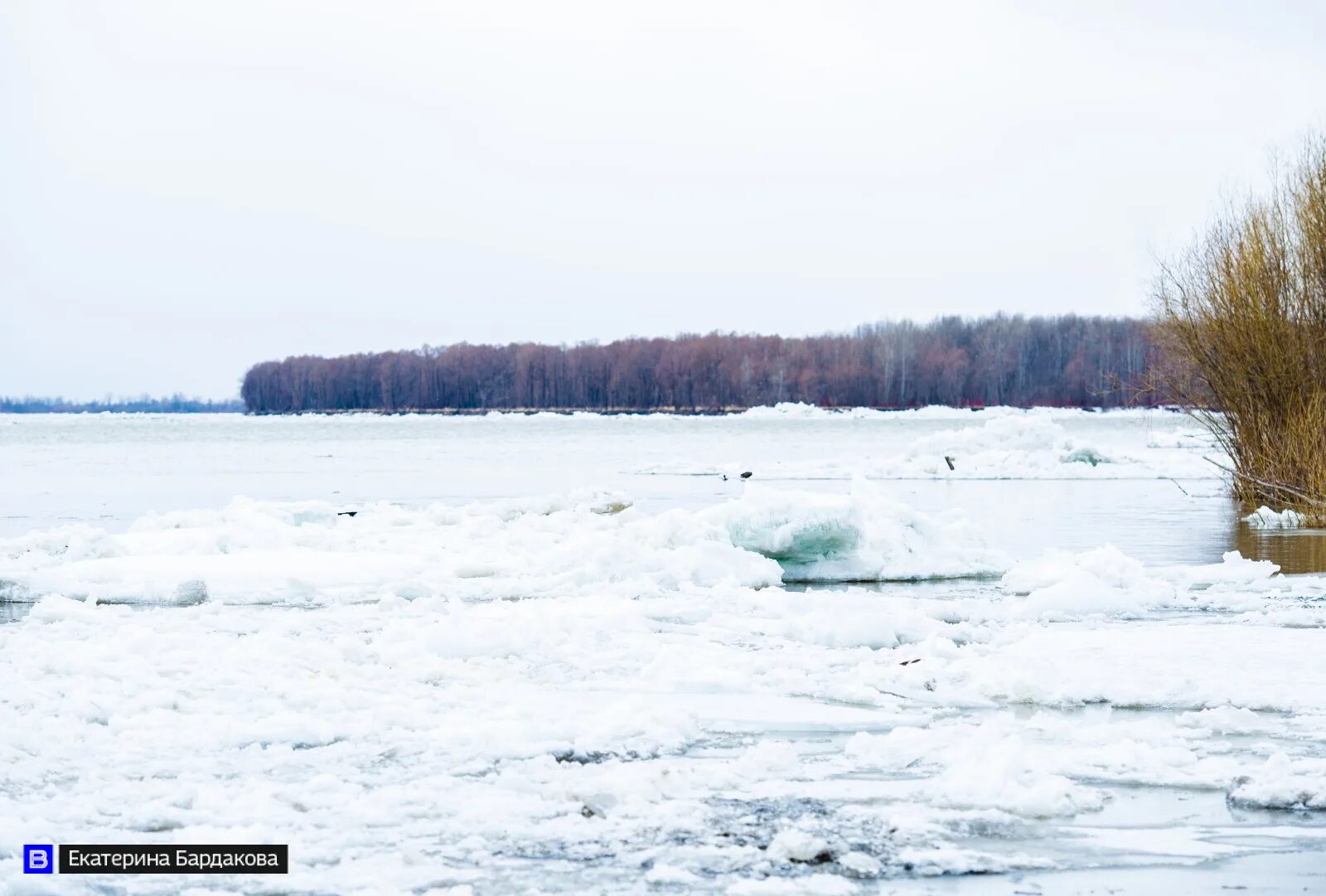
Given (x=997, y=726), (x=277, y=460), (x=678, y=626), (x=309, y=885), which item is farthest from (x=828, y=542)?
(x=277, y=460)

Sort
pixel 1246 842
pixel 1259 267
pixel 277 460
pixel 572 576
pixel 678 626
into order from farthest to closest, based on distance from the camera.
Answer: pixel 277 460 < pixel 1259 267 < pixel 572 576 < pixel 678 626 < pixel 1246 842

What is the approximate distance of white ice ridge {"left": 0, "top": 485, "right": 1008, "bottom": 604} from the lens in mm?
9422

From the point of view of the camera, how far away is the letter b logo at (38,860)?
3.52m

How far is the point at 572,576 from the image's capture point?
31.9 feet

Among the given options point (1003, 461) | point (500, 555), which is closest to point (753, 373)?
point (1003, 461)

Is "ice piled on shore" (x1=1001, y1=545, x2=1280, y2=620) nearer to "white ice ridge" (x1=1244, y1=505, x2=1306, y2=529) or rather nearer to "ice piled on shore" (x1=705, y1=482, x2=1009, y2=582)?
"ice piled on shore" (x1=705, y1=482, x2=1009, y2=582)

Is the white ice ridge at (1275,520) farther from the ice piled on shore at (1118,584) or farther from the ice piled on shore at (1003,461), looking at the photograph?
the ice piled on shore at (1003,461)

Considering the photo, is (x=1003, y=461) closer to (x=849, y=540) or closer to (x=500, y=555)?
(x=849, y=540)

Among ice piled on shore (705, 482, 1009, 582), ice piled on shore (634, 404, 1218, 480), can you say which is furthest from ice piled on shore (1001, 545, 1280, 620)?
ice piled on shore (634, 404, 1218, 480)

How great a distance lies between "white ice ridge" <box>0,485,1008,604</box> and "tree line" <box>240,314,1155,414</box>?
3338 inches

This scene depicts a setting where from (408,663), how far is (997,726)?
274cm

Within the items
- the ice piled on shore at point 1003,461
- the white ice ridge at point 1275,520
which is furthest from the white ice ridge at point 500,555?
the ice piled on shore at point 1003,461

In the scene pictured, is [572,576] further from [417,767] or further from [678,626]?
[417,767]

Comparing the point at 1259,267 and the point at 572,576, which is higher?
the point at 1259,267
